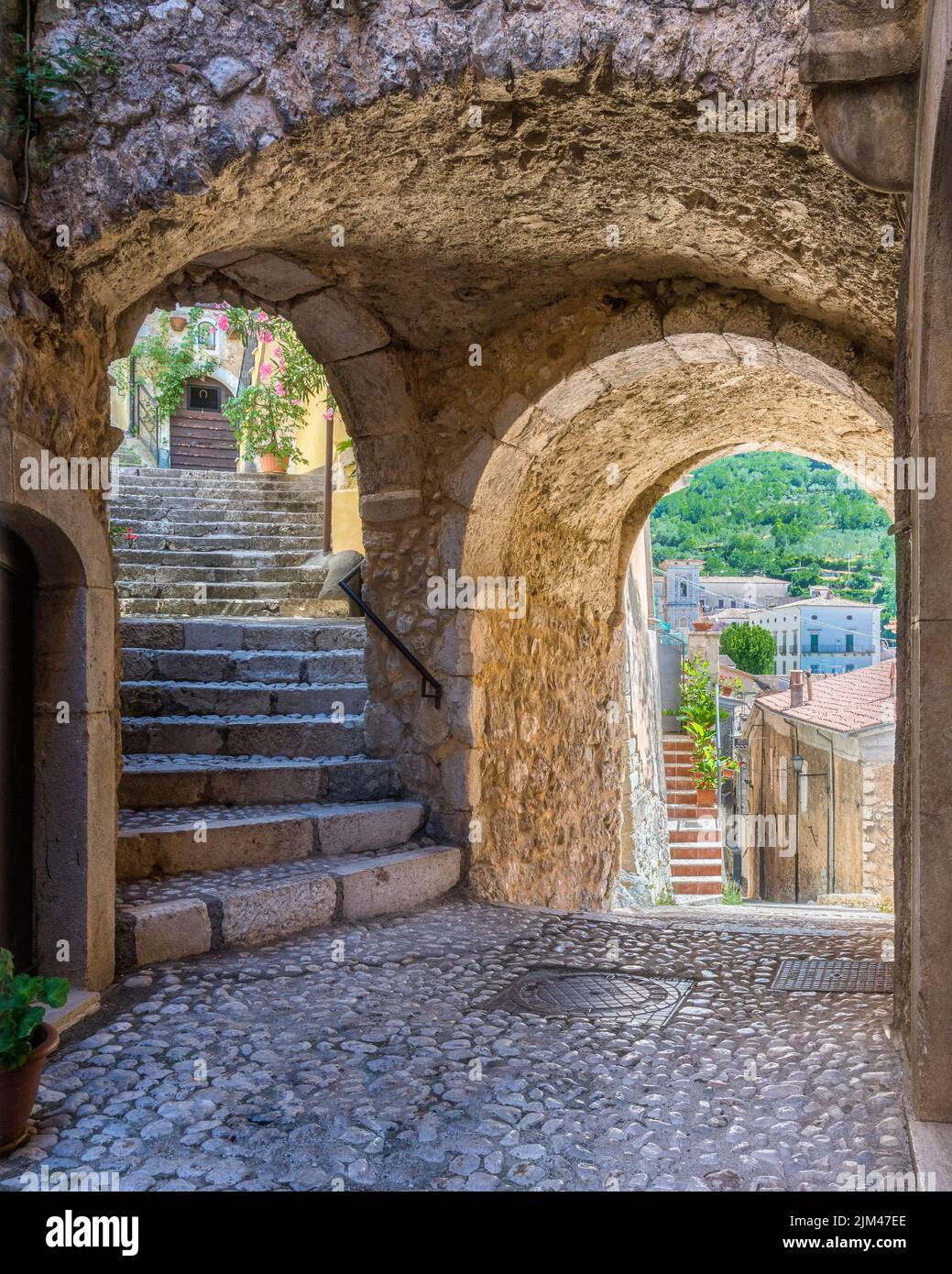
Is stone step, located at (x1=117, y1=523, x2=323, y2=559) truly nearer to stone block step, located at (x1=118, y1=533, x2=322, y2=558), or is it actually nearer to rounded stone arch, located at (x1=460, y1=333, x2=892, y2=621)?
stone block step, located at (x1=118, y1=533, x2=322, y2=558)

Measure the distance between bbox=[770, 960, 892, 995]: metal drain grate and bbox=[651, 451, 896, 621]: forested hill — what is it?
30.3 metres

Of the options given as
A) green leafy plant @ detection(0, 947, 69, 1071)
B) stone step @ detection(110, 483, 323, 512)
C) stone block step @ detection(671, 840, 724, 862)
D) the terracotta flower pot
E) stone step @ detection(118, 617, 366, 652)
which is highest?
stone step @ detection(110, 483, 323, 512)

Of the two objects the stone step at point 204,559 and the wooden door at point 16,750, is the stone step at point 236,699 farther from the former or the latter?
the stone step at point 204,559

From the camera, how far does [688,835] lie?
11695 mm

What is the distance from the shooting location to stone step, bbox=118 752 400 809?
458 centimetres

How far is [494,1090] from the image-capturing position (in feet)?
8.77

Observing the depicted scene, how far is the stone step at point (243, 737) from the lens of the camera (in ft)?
16.7

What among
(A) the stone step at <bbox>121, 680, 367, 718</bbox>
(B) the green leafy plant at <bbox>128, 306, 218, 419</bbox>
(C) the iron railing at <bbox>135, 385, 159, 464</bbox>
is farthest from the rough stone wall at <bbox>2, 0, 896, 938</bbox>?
(C) the iron railing at <bbox>135, 385, 159, 464</bbox>

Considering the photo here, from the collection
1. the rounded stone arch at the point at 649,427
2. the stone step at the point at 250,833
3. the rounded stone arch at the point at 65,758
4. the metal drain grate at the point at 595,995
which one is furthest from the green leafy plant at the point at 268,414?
the metal drain grate at the point at 595,995

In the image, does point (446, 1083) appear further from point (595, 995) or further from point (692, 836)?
point (692, 836)

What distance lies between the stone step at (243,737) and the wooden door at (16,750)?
186 cm

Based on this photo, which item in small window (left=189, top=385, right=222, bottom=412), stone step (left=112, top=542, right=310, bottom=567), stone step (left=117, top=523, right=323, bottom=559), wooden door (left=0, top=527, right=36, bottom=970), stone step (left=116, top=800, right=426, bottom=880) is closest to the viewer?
wooden door (left=0, top=527, right=36, bottom=970)

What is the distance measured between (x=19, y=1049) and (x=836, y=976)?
266cm

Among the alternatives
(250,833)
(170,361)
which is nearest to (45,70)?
(250,833)
